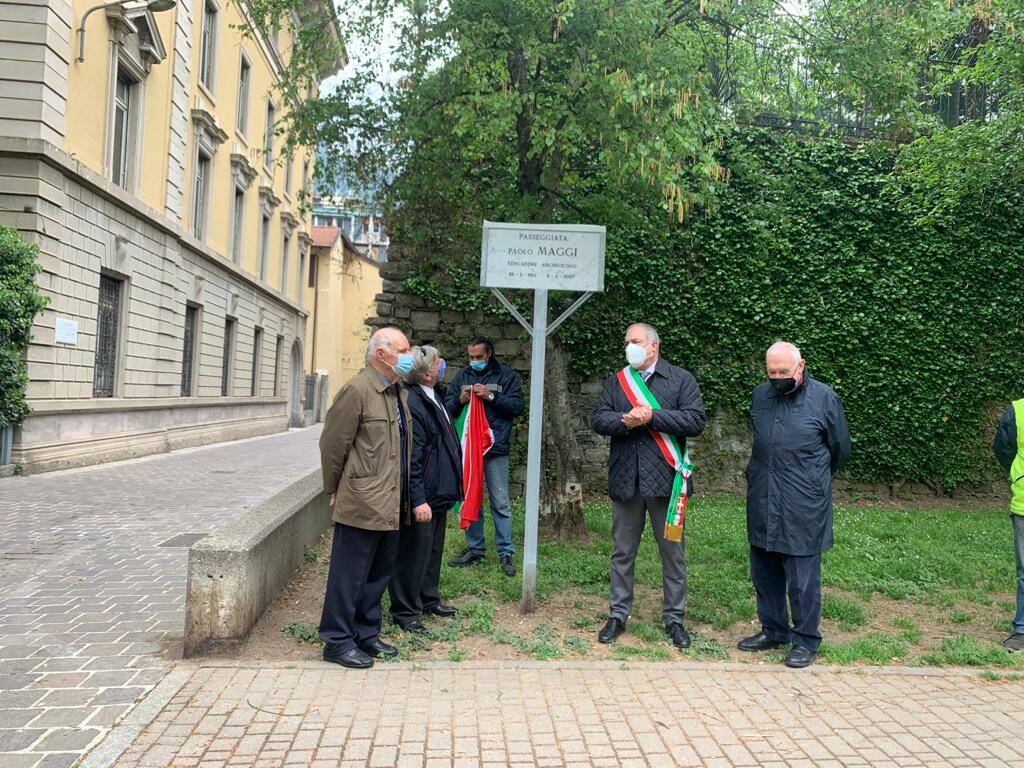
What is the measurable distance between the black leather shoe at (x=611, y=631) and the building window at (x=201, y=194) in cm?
1949

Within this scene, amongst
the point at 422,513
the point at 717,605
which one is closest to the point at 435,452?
the point at 422,513

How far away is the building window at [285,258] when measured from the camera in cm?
3148

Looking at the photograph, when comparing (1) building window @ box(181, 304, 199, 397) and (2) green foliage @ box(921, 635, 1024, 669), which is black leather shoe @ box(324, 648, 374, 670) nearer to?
(2) green foliage @ box(921, 635, 1024, 669)

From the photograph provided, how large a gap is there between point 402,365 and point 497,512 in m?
2.43

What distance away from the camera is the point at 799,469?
4.76m

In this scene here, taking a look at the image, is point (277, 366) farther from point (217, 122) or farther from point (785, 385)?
point (785, 385)

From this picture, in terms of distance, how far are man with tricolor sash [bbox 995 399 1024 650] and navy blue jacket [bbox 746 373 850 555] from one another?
1200mm

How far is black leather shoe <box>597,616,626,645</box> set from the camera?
494 centimetres

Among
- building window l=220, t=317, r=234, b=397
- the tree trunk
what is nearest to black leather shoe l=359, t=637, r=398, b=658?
the tree trunk

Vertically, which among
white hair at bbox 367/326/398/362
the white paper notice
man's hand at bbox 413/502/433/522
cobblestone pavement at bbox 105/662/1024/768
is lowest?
cobblestone pavement at bbox 105/662/1024/768

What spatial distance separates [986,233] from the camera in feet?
36.5

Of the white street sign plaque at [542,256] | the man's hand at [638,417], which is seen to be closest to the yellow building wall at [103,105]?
the white street sign plaque at [542,256]

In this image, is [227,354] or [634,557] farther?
[227,354]

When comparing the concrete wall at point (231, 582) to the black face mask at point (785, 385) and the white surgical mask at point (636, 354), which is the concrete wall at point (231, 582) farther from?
the black face mask at point (785, 385)
